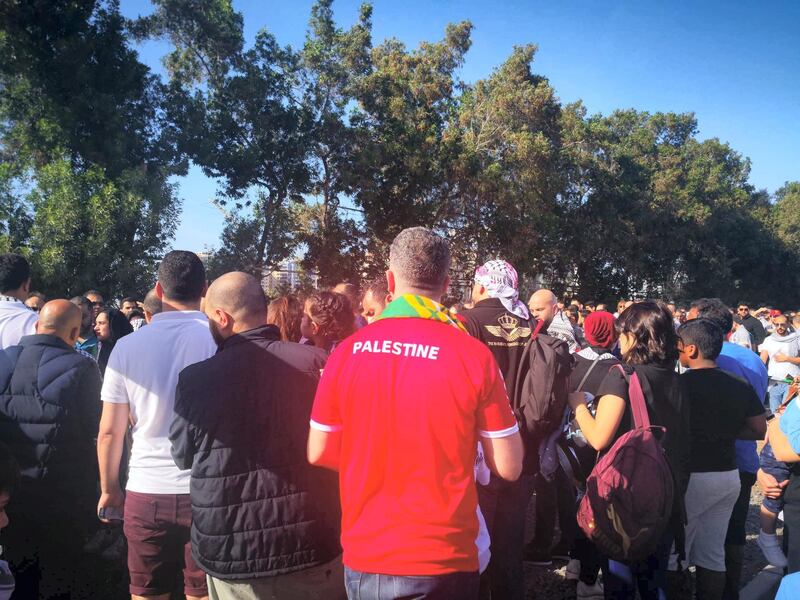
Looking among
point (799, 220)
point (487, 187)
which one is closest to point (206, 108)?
point (487, 187)

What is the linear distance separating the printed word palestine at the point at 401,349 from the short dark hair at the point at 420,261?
0.28 meters

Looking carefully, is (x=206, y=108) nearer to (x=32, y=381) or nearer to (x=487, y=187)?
(x=487, y=187)

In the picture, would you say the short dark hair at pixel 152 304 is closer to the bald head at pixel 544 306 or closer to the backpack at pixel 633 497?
the bald head at pixel 544 306

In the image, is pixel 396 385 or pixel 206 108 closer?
pixel 396 385

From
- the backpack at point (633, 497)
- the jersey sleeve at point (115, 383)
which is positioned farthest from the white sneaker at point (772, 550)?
the jersey sleeve at point (115, 383)

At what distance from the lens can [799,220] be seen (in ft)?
124

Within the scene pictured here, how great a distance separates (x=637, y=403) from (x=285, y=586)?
6.01 ft

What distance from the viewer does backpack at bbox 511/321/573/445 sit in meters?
3.18

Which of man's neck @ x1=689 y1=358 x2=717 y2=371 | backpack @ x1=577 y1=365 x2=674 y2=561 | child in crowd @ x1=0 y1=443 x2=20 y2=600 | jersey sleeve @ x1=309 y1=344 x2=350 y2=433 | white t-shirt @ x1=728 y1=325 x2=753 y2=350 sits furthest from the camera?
white t-shirt @ x1=728 y1=325 x2=753 y2=350

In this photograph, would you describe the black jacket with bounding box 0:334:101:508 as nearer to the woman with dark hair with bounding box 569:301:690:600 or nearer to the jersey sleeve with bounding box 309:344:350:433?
the jersey sleeve with bounding box 309:344:350:433

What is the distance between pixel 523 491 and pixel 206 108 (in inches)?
780

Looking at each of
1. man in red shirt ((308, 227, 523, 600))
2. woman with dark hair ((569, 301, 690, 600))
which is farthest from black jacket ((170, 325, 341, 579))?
woman with dark hair ((569, 301, 690, 600))

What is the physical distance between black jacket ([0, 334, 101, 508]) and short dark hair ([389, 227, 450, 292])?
2238 mm

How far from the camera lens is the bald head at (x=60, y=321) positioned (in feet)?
10.4
